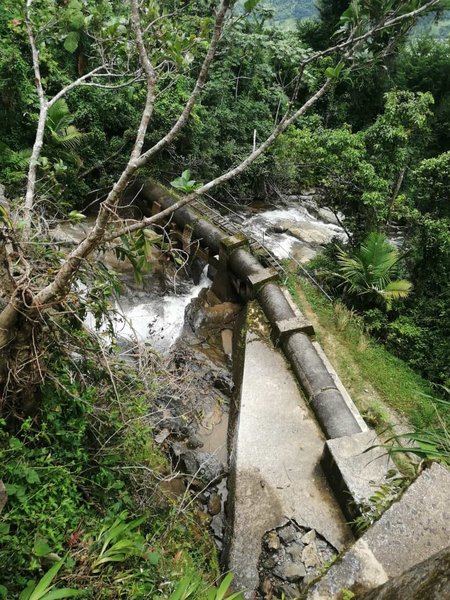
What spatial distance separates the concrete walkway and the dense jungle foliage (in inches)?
19.2

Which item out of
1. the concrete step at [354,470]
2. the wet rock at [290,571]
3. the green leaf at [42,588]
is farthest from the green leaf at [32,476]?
the concrete step at [354,470]

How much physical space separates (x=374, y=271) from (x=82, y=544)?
23.1 ft

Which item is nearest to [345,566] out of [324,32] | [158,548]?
[158,548]

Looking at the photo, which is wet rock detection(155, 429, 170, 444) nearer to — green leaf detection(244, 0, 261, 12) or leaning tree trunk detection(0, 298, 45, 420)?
leaning tree trunk detection(0, 298, 45, 420)

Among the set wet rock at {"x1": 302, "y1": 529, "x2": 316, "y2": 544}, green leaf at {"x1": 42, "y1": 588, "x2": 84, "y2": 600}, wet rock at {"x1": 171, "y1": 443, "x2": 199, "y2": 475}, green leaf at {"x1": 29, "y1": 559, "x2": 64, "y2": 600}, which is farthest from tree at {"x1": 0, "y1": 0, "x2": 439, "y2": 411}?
wet rock at {"x1": 302, "y1": 529, "x2": 316, "y2": 544}

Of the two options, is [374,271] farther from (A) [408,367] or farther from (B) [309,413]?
(B) [309,413]

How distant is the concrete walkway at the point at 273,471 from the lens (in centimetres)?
420

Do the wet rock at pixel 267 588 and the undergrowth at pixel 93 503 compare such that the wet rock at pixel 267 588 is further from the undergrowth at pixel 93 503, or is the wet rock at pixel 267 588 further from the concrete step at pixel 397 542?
the concrete step at pixel 397 542

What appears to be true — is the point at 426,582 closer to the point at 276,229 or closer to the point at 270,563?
the point at 270,563

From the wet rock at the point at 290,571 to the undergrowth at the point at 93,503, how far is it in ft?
2.17

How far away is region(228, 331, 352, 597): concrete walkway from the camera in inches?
165

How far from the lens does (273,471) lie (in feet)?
15.9

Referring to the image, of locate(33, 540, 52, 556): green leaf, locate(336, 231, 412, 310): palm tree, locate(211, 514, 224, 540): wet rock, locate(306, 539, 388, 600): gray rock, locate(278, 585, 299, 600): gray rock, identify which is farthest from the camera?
locate(336, 231, 412, 310): palm tree

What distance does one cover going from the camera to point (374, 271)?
8250 mm
